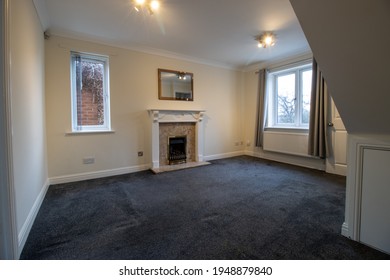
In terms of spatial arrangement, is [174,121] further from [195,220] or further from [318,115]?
[318,115]

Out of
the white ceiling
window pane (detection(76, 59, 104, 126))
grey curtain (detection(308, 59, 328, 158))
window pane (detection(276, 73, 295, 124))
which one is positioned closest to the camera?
the white ceiling

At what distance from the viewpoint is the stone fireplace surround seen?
3869 mm

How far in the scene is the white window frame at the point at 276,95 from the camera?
4.10 m

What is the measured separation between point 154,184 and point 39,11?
2.77 m

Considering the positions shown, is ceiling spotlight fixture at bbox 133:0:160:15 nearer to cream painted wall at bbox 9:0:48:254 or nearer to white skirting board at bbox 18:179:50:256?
cream painted wall at bbox 9:0:48:254

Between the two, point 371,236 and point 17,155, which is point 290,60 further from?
point 17,155

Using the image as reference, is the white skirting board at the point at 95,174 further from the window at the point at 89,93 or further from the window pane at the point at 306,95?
the window pane at the point at 306,95

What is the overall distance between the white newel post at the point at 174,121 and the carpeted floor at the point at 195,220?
74cm

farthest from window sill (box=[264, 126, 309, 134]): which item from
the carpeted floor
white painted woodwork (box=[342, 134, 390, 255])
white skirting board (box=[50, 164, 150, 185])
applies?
white skirting board (box=[50, 164, 150, 185])

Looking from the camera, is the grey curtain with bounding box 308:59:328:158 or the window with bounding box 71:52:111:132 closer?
the window with bounding box 71:52:111:132

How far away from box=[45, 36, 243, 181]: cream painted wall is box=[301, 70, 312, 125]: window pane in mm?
1709

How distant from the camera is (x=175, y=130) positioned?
4250mm

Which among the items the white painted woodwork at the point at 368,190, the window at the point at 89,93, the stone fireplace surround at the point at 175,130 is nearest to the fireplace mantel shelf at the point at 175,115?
the stone fireplace surround at the point at 175,130

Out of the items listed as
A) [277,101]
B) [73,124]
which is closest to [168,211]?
[73,124]
